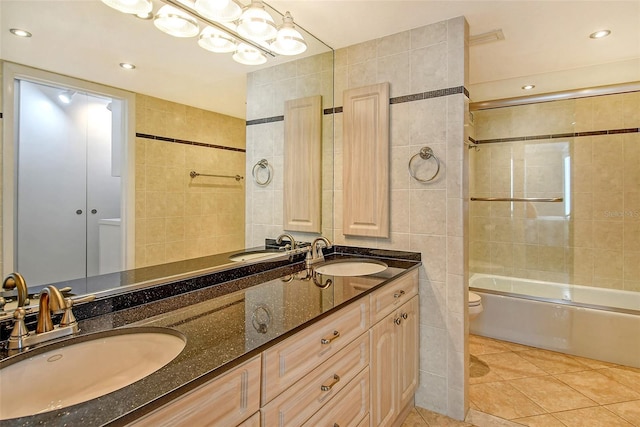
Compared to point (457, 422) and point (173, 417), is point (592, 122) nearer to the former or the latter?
point (457, 422)

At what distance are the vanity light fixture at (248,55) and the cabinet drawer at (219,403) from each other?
4.78 ft

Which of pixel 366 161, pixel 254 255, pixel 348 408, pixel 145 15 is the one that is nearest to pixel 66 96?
pixel 145 15

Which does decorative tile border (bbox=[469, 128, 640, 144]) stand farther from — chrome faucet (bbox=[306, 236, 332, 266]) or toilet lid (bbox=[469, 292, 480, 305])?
chrome faucet (bbox=[306, 236, 332, 266])

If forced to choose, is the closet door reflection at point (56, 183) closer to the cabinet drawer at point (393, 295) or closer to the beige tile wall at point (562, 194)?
the cabinet drawer at point (393, 295)

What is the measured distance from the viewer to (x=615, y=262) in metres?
2.96

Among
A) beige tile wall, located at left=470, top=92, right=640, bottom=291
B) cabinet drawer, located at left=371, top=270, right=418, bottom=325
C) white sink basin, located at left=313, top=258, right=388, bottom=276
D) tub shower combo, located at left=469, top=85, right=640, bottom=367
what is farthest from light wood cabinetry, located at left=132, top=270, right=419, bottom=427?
beige tile wall, located at left=470, top=92, right=640, bottom=291

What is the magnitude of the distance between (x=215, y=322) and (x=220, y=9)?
1.33m

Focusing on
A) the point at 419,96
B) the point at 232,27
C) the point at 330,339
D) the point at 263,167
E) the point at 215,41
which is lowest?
the point at 330,339

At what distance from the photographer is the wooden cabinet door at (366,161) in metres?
2.12

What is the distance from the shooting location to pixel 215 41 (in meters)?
1.58

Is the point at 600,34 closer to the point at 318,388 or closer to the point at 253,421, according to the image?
the point at 318,388

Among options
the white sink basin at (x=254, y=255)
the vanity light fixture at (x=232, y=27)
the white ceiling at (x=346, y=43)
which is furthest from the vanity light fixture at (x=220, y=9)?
the white sink basin at (x=254, y=255)

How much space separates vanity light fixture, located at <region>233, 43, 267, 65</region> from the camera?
1732mm

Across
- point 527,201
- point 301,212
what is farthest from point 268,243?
point 527,201
